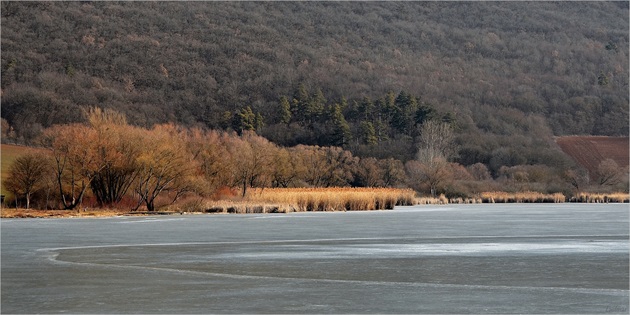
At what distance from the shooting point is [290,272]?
18875 millimetres

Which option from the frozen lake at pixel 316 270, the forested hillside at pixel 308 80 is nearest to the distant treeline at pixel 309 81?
the forested hillside at pixel 308 80

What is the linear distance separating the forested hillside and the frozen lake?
82.0m

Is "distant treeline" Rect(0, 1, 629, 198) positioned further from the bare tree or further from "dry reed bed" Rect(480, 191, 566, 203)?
the bare tree

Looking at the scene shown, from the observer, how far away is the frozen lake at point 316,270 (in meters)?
14.7

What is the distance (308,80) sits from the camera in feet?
515

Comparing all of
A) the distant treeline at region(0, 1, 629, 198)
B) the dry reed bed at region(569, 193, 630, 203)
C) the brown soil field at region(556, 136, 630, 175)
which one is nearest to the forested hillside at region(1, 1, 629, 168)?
the distant treeline at region(0, 1, 629, 198)

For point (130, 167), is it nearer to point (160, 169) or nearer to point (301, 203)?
point (160, 169)

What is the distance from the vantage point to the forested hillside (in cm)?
12450

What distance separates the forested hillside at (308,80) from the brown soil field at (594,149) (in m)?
3.56

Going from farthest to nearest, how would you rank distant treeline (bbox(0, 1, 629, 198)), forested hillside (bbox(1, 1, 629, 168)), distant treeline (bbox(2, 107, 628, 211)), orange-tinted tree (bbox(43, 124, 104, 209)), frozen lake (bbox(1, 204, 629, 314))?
forested hillside (bbox(1, 1, 629, 168)) < distant treeline (bbox(0, 1, 629, 198)) < distant treeline (bbox(2, 107, 628, 211)) < orange-tinted tree (bbox(43, 124, 104, 209)) < frozen lake (bbox(1, 204, 629, 314))

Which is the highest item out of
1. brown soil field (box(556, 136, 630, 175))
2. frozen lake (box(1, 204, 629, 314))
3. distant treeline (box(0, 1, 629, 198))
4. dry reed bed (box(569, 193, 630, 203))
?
distant treeline (box(0, 1, 629, 198))

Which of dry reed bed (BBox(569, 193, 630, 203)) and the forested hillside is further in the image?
the forested hillside

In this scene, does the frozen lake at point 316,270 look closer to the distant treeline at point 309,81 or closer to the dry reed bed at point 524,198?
the dry reed bed at point 524,198

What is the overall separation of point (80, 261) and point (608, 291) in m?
10.7
